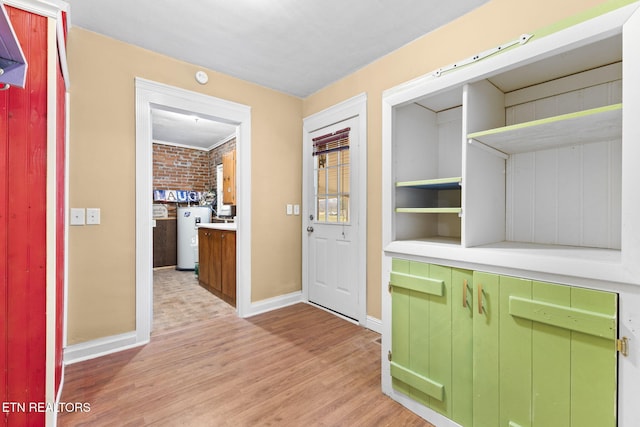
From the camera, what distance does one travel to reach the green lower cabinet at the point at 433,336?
4.64 ft

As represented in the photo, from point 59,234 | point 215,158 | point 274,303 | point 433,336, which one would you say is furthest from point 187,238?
point 433,336

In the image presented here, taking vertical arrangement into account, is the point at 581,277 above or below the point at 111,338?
above

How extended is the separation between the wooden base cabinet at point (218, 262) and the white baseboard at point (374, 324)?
5.22 feet

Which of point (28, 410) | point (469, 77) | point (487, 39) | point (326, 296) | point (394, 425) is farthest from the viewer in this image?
point (326, 296)

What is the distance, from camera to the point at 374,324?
2.70m

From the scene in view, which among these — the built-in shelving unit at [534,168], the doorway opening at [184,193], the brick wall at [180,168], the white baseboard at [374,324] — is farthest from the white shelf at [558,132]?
the brick wall at [180,168]

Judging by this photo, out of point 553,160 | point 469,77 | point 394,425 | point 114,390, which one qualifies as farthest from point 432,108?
point 114,390

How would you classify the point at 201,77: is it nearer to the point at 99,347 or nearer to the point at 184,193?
the point at 99,347

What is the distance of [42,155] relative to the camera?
4.13 feet

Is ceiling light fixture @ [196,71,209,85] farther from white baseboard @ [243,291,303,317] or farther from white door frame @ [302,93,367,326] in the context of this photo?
white baseboard @ [243,291,303,317]

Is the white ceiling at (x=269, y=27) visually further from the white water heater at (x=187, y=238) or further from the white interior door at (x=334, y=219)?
the white water heater at (x=187, y=238)

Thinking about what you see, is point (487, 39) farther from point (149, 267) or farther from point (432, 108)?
point (149, 267)

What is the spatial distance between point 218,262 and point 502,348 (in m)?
3.25

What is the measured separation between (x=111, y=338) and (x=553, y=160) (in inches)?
133
